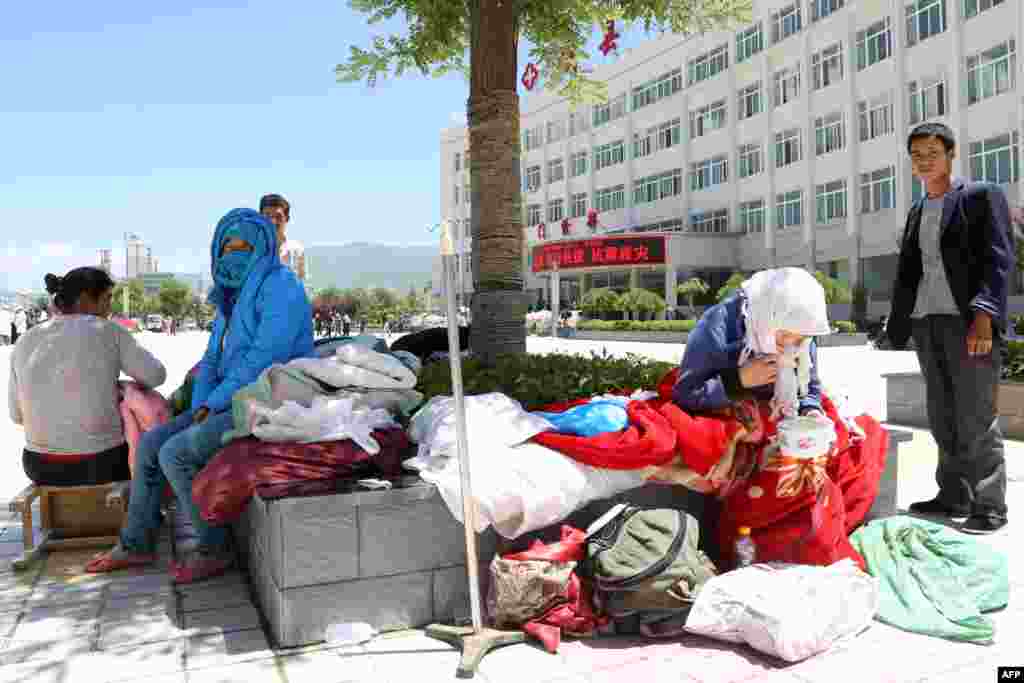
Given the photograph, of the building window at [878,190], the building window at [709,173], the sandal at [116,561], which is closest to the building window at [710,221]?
the building window at [709,173]

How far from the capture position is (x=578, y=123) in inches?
2125

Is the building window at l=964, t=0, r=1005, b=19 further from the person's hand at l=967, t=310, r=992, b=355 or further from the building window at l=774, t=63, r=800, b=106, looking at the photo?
the person's hand at l=967, t=310, r=992, b=355

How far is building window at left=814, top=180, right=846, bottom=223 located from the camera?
36.6 metres

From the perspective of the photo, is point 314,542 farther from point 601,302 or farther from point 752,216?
point 752,216

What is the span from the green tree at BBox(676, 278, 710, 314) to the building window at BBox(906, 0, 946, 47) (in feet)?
41.8

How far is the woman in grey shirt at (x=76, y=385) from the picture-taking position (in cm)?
446

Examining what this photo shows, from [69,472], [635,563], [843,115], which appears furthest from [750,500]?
[843,115]

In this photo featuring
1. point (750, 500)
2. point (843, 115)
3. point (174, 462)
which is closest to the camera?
point (750, 500)

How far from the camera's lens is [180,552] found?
4711 mm

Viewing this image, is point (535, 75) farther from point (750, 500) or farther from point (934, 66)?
point (934, 66)

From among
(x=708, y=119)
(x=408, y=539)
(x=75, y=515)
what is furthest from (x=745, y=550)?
(x=708, y=119)

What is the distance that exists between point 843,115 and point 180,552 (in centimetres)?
3641

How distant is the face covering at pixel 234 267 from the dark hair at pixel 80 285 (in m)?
0.84

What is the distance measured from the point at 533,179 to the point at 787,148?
22.6 metres
